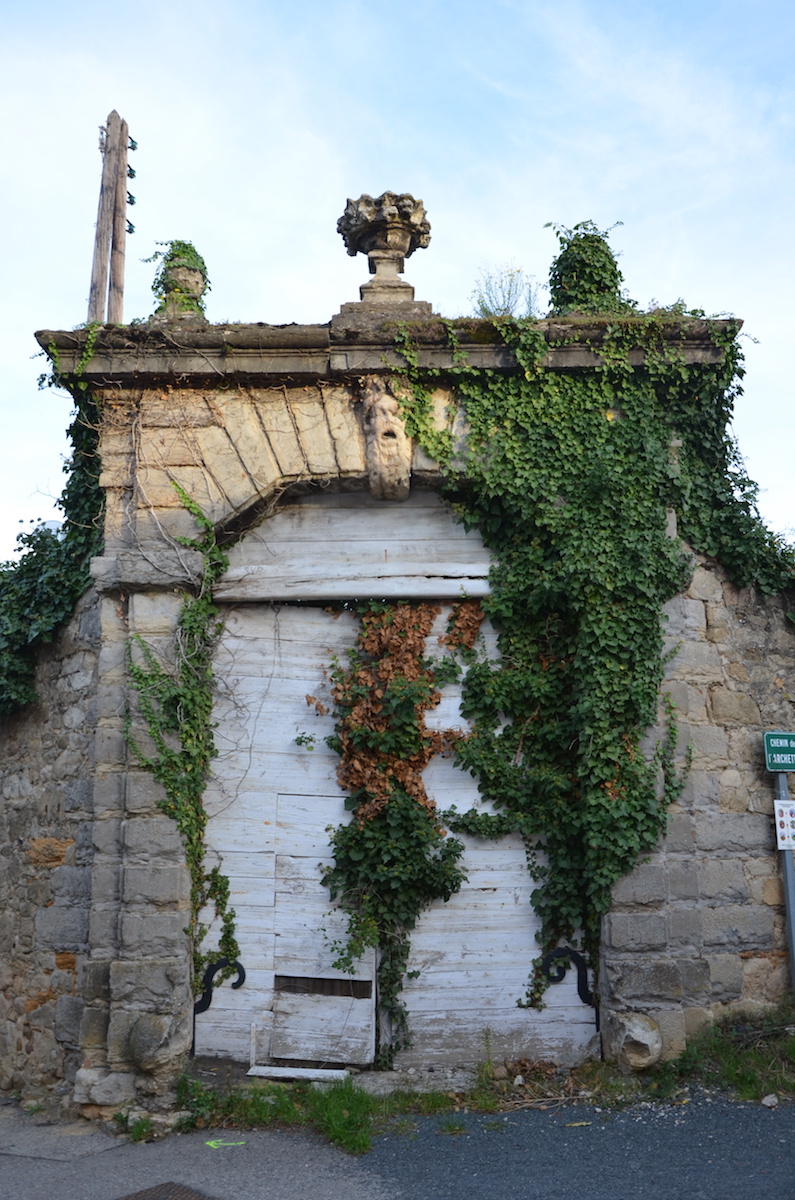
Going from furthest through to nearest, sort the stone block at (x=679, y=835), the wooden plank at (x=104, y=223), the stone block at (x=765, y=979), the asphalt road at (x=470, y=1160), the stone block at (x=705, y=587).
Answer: the wooden plank at (x=104, y=223) → the stone block at (x=705, y=587) → the stone block at (x=765, y=979) → the stone block at (x=679, y=835) → the asphalt road at (x=470, y=1160)

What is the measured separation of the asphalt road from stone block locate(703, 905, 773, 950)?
0.95 meters

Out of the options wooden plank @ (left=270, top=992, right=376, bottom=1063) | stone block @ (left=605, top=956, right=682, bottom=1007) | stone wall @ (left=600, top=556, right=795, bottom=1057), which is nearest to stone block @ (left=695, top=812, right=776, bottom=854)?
stone wall @ (left=600, top=556, right=795, bottom=1057)

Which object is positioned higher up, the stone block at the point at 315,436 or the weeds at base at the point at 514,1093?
the stone block at the point at 315,436

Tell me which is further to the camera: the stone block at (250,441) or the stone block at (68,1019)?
the stone block at (250,441)

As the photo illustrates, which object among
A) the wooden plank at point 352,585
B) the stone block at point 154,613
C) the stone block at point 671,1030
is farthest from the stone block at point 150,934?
the stone block at point 671,1030

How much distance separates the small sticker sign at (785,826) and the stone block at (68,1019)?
412 cm

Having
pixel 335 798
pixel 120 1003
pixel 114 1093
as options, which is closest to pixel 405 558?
pixel 335 798

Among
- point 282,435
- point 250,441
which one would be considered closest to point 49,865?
point 250,441

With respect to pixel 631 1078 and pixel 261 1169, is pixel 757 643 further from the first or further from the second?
pixel 261 1169

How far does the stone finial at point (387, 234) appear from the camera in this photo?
609 centimetres

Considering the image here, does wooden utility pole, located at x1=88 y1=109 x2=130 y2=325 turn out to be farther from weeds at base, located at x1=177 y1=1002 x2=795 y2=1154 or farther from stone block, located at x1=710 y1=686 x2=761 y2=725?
weeds at base, located at x1=177 y1=1002 x2=795 y2=1154

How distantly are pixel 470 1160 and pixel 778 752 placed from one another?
2887mm

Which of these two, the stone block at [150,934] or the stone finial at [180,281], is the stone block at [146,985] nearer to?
the stone block at [150,934]

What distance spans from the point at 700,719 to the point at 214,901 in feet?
9.95
